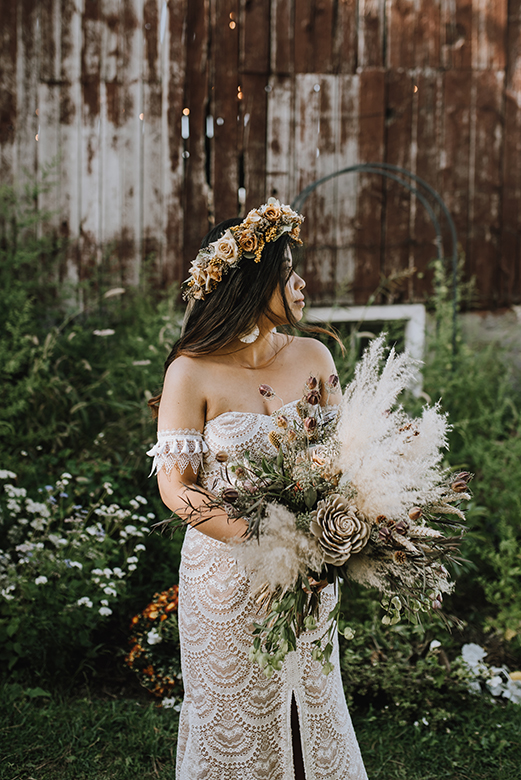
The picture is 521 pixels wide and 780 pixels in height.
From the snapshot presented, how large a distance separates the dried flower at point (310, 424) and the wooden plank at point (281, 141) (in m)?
3.68

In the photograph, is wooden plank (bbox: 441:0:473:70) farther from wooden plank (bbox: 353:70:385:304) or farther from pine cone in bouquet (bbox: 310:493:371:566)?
pine cone in bouquet (bbox: 310:493:371:566)

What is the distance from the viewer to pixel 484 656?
3.24 metres

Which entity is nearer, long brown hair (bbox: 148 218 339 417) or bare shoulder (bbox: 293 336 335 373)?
long brown hair (bbox: 148 218 339 417)

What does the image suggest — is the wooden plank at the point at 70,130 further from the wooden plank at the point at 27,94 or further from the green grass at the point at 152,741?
the green grass at the point at 152,741

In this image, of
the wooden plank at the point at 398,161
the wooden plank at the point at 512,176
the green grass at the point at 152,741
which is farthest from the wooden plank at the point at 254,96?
the green grass at the point at 152,741

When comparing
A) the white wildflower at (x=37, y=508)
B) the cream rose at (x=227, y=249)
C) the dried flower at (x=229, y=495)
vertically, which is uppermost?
the cream rose at (x=227, y=249)

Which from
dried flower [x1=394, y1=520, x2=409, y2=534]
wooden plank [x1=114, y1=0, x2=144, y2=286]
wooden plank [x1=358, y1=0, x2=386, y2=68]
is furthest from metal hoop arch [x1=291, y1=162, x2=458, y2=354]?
dried flower [x1=394, y1=520, x2=409, y2=534]

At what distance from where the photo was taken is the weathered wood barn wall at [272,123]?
15.6 ft

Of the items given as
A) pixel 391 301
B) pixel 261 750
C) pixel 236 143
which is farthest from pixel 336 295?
pixel 261 750

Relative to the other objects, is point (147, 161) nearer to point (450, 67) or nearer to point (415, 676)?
point (450, 67)

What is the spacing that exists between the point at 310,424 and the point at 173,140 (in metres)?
3.86

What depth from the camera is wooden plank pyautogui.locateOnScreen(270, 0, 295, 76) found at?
4.84 m

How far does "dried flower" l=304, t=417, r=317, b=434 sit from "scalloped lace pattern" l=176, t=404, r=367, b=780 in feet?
1.19

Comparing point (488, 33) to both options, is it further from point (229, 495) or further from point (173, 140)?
point (229, 495)
